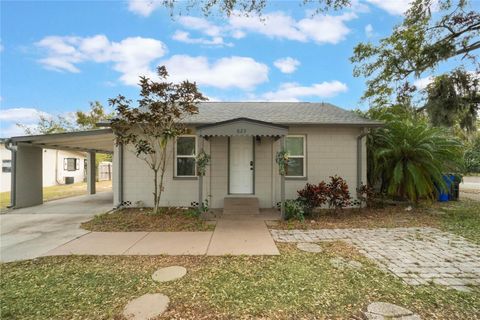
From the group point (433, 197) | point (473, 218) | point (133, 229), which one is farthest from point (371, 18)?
point (133, 229)

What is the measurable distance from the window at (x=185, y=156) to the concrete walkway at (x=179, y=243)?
2787 mm

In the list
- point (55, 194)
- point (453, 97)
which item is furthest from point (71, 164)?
point (453, 97)

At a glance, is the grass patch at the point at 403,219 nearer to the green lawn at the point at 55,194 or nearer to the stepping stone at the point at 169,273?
A: the stepping stone at the point at 169,273

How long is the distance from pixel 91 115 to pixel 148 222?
22.6 metres

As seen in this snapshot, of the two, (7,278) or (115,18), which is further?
(115,18)

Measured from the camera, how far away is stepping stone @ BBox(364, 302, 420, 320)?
98.7 inches

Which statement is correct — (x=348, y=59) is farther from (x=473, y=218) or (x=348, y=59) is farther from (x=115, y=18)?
(x=115, y=18)

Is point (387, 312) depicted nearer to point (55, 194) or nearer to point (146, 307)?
point (146, 307)

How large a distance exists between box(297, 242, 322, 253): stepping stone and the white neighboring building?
67.7 ft

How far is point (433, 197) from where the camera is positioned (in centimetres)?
791

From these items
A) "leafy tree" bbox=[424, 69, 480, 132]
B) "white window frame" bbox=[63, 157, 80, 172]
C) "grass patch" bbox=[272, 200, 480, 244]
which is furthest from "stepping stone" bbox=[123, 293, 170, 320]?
"white window frame" bbox=[63, 157, 80, 172]

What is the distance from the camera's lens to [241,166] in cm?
812

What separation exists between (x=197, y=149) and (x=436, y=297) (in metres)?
6.68

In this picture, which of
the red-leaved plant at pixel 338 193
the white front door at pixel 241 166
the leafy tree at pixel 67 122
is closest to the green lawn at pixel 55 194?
the white front door at pixel 241 166
